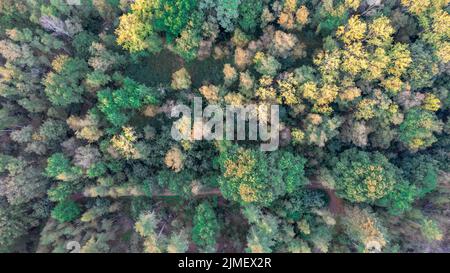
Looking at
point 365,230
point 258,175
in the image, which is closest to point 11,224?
point 258,175

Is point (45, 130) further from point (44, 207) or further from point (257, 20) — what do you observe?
point (257, 20)

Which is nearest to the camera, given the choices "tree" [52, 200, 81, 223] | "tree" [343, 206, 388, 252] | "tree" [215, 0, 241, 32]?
"tree" [343, 206, 388, 252]

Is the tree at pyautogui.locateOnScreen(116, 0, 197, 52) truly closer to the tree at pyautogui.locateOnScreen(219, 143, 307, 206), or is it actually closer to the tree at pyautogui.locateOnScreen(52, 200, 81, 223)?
the tree at pyautogui.locateOnScreen(219, 143, 307, 206)

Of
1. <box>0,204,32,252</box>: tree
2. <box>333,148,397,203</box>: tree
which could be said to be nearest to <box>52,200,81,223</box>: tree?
<box>0,204,32,252</box>: tree

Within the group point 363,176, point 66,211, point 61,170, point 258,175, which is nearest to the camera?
point 258,175

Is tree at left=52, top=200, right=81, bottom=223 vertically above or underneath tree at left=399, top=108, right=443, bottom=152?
underneath

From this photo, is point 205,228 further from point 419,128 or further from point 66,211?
point 419,128
